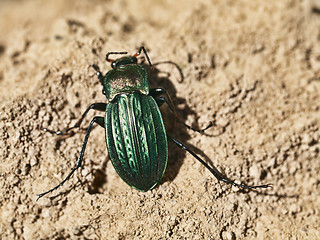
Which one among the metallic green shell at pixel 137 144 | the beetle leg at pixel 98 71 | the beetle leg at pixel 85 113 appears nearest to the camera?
the metallic green shell at pixel 137 144

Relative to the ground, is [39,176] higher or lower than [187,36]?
lower

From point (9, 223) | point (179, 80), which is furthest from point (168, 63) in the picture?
point (9, 223)

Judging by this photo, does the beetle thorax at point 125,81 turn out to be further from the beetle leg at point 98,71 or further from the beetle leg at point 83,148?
the beetle leg at point 83,148

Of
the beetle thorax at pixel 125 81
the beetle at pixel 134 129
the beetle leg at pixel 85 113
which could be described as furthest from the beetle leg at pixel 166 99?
the beetle leg at pixel 85 113

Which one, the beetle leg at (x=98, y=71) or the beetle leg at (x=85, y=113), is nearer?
the beetle leg at (x=85, y=113)

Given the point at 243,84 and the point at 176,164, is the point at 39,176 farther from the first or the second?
the point at 243,84

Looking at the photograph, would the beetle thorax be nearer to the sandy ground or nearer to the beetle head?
the beetle head

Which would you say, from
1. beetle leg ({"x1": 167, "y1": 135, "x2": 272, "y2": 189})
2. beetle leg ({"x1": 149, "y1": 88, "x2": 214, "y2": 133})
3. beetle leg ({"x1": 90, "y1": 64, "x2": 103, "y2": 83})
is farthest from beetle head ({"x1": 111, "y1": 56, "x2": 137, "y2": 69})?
beetle leg ({"x1": 167, "y1": 135, "x2": 272, "y2": 189})

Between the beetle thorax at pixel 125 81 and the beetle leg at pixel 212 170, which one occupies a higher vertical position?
the beetle thorax at pixel 125 81
